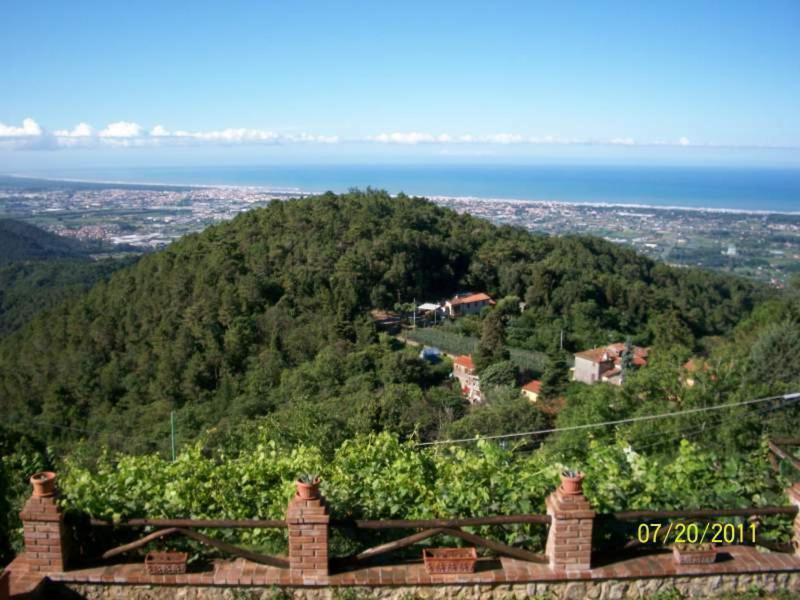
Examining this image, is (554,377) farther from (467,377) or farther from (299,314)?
(299,314)

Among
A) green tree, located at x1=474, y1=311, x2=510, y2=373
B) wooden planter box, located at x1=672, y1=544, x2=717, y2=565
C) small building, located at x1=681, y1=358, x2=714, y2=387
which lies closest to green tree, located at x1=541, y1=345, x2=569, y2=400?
green tree, located at x1=474, y1=311, x2=510, y2=373

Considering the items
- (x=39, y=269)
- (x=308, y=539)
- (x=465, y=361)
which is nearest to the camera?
(x=308, y=539)

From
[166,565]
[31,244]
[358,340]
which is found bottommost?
[358,340]

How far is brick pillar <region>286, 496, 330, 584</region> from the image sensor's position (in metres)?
2.96

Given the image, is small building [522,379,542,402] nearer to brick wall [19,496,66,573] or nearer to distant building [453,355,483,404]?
distant building [453,355,483,404]

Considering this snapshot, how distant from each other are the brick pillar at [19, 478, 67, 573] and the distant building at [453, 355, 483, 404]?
66.2 ft

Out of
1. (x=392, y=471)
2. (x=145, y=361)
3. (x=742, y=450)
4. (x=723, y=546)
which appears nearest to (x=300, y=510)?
(x=392, y=471)

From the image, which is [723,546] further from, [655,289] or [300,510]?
[655,289]

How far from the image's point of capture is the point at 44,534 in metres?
3.01

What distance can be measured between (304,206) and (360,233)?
5.71 m

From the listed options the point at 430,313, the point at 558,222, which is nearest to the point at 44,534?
the point at 430,313

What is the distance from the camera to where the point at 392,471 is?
3664mm

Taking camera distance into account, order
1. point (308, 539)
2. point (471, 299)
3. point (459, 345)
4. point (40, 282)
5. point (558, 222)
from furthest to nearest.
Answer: point (558, 222), point (40, 282), point (471, 299), point (459, 345), point (308, 539)

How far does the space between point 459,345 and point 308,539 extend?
25.5 meters
